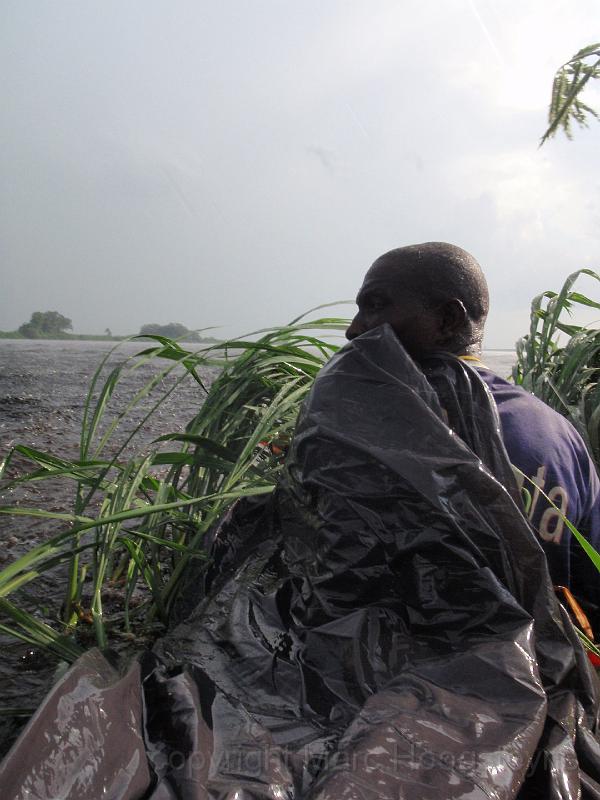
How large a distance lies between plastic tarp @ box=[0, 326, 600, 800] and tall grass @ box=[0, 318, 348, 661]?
39 cm

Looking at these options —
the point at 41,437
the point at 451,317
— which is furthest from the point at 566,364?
the point at 41,437

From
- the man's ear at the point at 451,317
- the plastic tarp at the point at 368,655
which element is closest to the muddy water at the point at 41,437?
the plastic tarp at the point at 368,655

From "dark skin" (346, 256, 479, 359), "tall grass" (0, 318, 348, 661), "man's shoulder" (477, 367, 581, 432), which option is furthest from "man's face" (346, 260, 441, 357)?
"tall grass" (0, 318, 348, 661)

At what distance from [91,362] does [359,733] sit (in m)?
11.9

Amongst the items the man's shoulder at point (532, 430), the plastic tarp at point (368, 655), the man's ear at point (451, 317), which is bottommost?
the plastic tarp at point (368, 655)

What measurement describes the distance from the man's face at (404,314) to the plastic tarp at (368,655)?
0.18 m

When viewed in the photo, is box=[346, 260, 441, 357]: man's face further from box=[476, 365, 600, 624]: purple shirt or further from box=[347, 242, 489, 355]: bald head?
box=[476, 365, 600, 624]: purple shirt

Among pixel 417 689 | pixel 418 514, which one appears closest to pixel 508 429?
pixel 418 514

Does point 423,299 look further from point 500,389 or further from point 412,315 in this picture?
point 500,389

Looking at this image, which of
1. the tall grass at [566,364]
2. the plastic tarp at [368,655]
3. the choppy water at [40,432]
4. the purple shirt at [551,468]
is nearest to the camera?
the plastic tarp at [368,655]

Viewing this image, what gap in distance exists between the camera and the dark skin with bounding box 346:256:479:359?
68.5 inches

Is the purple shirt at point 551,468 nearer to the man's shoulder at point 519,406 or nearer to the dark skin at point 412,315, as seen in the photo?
the man's shoulder at point 519,406

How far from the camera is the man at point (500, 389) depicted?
1528 mm

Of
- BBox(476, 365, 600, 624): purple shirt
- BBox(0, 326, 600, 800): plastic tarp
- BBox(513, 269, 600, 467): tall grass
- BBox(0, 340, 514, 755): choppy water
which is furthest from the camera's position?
BBox(513, 269, 600, 467): tall grass
